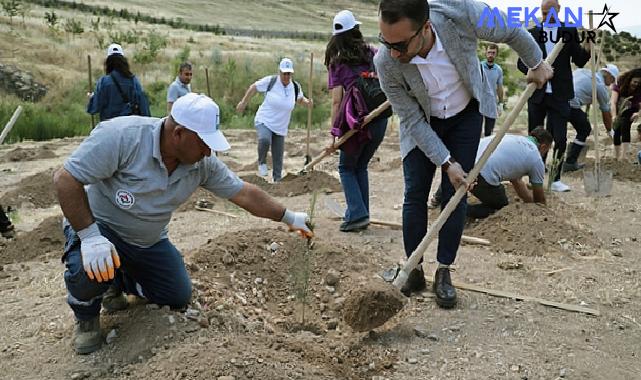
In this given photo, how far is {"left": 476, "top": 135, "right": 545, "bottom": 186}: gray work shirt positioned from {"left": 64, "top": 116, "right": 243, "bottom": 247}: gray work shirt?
2.56 meters

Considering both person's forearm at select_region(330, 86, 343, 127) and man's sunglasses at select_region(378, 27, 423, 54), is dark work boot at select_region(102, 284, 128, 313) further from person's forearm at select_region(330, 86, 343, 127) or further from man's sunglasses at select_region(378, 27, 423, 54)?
person's forearm at select_region(330, 86, 343, 127)

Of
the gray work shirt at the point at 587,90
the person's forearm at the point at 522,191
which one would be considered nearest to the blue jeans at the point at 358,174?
the person's forearm at the point at 522,191

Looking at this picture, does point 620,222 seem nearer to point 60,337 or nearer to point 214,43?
point 60,337

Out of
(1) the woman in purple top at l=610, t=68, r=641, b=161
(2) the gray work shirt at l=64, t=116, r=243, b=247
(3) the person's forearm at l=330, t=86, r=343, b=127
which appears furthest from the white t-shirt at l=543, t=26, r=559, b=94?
(2) the gray work shirt at l=64, t=116, r=243, b=247

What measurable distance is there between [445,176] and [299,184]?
3.77 metres

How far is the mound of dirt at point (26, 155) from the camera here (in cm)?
941

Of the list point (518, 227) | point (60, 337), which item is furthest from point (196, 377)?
point (518, 227)

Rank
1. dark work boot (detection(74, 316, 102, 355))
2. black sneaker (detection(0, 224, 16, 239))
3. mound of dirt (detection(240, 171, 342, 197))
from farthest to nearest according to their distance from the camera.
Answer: mound of dirt (detection(240, 171, 342, 197)) → black sneaker (detection(0, 224, 16, 239)) → dark work boot (detection(74, 316, 102, 355))

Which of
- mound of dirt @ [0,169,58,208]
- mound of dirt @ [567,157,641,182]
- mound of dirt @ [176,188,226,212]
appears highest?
mound of dirt @ [567,157,641,182]

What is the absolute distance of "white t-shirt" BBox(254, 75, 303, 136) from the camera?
7230 millimetres

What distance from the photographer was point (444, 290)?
331 cm

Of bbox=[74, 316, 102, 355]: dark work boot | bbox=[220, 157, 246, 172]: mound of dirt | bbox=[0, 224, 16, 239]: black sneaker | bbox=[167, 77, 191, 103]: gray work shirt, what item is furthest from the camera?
bbox=[220, 157, 246, 172]: mound of dirt

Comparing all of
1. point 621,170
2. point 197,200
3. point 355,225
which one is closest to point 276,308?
point 355,225

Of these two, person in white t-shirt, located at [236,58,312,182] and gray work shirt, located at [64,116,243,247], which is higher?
gray work shirt, located at [64,116,243,247]
